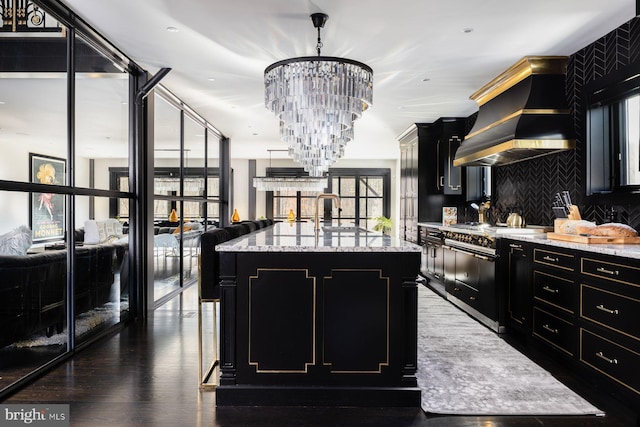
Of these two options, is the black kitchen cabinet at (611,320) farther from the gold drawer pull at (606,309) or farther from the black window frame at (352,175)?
the black window frame at (352,175)

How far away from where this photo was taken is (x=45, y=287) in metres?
3.04

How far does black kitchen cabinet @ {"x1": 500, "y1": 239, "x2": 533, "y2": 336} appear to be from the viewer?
141 inches

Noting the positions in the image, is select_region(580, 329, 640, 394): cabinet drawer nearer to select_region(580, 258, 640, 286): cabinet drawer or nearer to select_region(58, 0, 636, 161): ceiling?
select_region(580, 258, 640, 286): cabinet drawer

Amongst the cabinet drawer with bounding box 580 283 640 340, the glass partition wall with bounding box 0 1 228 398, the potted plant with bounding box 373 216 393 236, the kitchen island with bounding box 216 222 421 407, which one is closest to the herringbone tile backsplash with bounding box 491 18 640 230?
the cabinet drawer with bounding box 580 283 640 340

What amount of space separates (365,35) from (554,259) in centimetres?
Answer: 227

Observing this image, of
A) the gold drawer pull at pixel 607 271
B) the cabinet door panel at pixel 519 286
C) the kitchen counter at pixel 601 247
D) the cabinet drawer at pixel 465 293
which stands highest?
the kitchen counter at pixel 601 247

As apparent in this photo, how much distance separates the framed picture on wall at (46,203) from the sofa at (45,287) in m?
0.14

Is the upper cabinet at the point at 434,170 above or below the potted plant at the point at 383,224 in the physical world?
above

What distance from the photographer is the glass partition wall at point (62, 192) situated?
266 cm

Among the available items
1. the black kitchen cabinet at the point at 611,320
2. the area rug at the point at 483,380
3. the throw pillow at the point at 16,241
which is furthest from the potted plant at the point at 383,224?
the throw pillow at the point at 16,241

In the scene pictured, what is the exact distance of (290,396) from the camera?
253 centimetres

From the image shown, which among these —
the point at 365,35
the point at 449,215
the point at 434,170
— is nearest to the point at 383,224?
the point at 449,215

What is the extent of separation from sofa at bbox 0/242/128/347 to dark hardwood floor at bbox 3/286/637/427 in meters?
0.36

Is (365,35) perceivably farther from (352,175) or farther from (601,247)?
(352,175)
